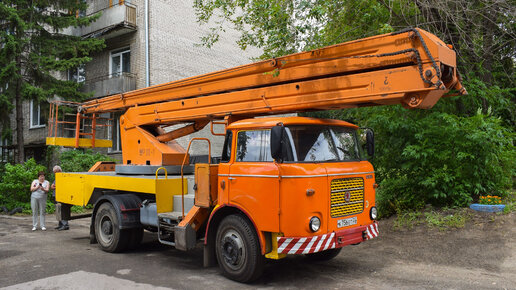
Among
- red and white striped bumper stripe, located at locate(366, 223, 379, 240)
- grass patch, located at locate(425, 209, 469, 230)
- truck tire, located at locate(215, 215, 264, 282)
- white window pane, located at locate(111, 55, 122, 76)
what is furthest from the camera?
white window pane, located at locate(111, 55, 122, 76)

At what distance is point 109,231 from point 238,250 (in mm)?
3793

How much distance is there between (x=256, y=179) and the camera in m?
6.34

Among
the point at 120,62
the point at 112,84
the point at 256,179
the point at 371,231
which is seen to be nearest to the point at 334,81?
the point at 256,179

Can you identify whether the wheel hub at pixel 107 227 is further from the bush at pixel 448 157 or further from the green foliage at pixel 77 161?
the green foliage at pixel 77 161

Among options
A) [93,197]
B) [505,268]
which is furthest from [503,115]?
[93,197]

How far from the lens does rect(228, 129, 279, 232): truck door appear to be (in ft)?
20.0

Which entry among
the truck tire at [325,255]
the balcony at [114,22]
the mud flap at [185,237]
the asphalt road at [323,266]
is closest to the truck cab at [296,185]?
the mud flap at [185,237]

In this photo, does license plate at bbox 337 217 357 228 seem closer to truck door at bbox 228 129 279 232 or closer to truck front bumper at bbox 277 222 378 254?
truck front bumper at bbox 277 222 378 254

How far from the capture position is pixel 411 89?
5523mm

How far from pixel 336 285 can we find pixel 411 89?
307 centimetres

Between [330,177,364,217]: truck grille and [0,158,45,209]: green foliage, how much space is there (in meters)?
13.1

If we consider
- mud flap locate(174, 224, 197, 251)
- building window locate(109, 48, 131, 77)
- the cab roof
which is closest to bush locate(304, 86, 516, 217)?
the cab roof

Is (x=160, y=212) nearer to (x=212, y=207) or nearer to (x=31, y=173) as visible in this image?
(x=212, y=207)

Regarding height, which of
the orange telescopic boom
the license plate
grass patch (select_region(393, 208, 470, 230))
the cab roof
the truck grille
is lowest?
grass patch (select_region(393, 208, 470, 230))
